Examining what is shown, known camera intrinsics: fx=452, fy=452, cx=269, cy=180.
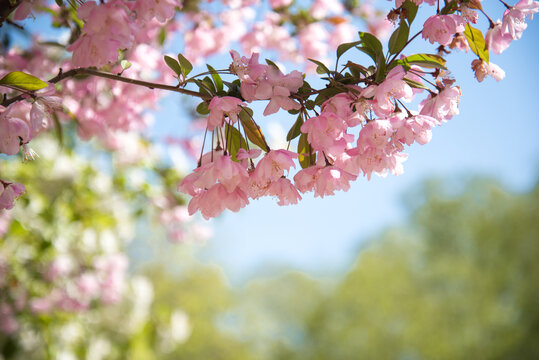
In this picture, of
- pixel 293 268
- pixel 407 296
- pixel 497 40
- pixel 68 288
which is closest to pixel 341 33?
pixel 497 40

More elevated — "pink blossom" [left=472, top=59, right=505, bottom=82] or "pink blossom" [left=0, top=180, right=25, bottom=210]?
"pink blossom" [left=472, top=59, right=505, bottom=82]

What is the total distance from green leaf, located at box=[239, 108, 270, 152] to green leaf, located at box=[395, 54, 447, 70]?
0.21 meters

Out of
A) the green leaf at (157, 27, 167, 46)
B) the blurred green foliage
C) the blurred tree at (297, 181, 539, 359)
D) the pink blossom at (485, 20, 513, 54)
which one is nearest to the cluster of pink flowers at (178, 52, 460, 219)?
the pink blossom at (485, 20, 513, 54)

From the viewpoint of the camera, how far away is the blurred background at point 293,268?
1902mm

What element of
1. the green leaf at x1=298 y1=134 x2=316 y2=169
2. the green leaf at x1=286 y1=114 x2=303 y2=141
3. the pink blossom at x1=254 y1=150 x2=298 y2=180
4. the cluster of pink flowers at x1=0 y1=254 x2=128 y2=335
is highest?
the cluster of pink flowers at x1=0 y1=254 x2=128 y2=335

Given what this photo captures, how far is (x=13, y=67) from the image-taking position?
1142 mm

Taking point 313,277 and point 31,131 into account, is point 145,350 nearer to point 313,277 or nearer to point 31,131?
point 31,131

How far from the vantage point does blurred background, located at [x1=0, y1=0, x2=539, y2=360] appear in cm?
190

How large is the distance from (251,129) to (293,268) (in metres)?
9.65

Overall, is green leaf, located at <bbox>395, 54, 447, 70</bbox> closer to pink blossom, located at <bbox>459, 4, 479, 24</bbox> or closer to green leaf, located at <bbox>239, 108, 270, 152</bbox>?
pink blossom, located at <bbox>459, 4, 479, 24</bbox>

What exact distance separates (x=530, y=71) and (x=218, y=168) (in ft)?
20.0

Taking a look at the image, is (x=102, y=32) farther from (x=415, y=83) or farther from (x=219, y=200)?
(x=415, y=83)

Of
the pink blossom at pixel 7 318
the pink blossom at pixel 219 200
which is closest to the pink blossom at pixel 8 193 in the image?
the pink blossom at pixel 219 200

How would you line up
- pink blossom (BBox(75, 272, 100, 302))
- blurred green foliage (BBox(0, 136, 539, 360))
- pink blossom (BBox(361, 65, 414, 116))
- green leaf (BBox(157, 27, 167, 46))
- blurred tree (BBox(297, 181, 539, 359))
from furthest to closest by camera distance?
blurred green foliage (BBox(0, 136, 539, 360)) < blurred tree (BBox(297, 181, 539, 359)) < pink blossom (BBox(75, 272, 100, 302)) < green leaf (BBox(157, 27, 167, 46)) < pink blossom (BBox(361, 65, 414, 116))
